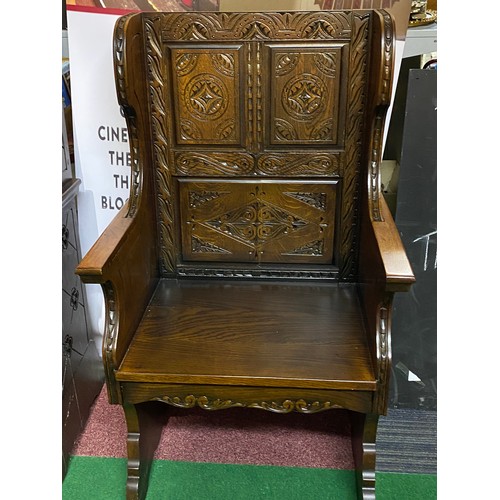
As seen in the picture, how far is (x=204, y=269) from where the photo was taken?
5.85 ft

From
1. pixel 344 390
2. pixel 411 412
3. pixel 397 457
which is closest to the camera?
pixel 344 390

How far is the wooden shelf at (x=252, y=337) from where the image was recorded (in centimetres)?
135

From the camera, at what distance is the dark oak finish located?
137 cm

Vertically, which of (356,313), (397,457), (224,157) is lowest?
(397,457)

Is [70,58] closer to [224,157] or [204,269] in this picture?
[224,157]

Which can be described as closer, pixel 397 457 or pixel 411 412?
pixel 397 457

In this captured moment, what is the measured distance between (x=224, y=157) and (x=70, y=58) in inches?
24.3

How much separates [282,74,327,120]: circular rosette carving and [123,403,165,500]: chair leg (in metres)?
→ 0.96

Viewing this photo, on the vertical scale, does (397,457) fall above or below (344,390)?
below

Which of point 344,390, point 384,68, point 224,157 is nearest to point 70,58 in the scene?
Result: point 224,157

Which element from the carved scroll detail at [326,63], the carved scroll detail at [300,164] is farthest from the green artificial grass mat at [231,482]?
the carved scroll detail at [326,63]

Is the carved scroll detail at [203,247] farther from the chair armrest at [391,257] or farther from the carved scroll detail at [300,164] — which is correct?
the chair armrest at [391,257]

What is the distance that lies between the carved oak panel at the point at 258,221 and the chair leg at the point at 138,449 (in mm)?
512

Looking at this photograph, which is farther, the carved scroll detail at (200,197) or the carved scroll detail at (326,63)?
the carved scroll detail at (200,197)
